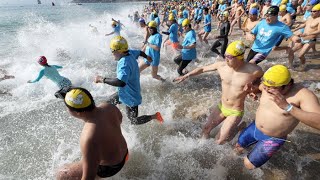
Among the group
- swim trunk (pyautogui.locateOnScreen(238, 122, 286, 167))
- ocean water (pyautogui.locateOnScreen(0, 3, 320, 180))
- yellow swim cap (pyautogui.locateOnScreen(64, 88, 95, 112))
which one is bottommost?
ocean water (pyautogui.locateOnScreen(0, 3, 320, 180))

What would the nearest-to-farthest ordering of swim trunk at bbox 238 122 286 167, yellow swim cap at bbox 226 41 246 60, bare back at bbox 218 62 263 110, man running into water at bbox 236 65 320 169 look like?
man running into water at bbox 236 65 320 169, swim trunk at bbox 238 122 286 167, yellow swim cap at bbox 226 41 246 60, bare back at bbox 218 62 263 110

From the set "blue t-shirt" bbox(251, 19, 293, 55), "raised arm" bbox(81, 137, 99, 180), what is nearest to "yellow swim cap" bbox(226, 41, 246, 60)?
"raised arm" bbox(81, 137, 99, 180)

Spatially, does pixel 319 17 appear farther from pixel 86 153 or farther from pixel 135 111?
pixel 86 153

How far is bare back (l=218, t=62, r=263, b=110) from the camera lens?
3680mm

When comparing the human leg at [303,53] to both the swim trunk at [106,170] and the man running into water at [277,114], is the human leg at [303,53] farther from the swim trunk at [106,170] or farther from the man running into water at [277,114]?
the swim trunk at [106,170]

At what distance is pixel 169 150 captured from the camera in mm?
4250

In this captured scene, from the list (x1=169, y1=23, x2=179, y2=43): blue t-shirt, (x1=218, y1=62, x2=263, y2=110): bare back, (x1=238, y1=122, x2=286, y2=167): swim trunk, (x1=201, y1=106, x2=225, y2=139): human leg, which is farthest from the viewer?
(x1=169, y1=23, x2=179, y2=43): blue t-shirt

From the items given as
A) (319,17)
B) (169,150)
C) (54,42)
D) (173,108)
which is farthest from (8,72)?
(319,17)

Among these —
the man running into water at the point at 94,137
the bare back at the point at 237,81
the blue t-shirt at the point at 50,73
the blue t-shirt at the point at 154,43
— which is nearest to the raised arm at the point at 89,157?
the man running into water at the point at 94,137

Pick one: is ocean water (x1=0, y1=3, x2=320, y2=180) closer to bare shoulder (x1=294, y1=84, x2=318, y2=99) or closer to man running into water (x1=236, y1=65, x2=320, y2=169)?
man running into water (x1=236, y1=65, x2=320, y2=169)

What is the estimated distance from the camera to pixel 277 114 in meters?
3.00

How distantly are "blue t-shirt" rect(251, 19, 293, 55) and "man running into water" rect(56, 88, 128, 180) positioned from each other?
4.56 meters

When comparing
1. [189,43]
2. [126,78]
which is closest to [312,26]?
[189,43]

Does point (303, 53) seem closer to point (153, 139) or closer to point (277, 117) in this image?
A: point (277, 117)
